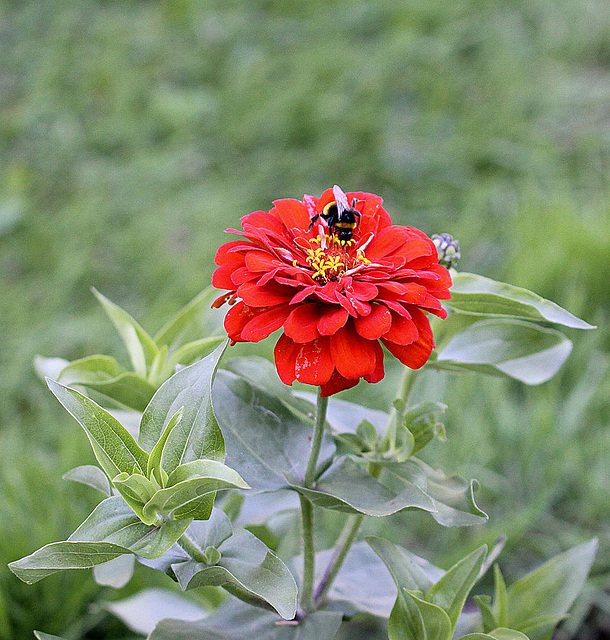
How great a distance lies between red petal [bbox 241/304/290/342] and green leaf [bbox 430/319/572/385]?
278 millimetres

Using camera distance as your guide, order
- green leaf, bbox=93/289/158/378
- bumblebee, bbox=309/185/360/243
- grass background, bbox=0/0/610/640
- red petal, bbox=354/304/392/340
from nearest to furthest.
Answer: red petal, bbox=354/304/392/340 < bumblebee, bbox=309/185/360/243 < green leaf, bbox=93/289/158/378 < grass background, bbox=0/0/610/640

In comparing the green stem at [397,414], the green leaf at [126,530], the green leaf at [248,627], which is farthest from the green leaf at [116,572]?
the green stem at [397,414]

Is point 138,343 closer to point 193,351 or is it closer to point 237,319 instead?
point 193,351

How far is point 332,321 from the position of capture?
0.52 metres

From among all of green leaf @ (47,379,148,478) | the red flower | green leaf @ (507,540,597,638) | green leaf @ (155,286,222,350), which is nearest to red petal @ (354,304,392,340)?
the red flower

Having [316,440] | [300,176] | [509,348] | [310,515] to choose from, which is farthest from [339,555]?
[300,176]

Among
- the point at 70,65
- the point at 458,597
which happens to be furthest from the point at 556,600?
the point at 70,65

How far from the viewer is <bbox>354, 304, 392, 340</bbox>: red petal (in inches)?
20.0

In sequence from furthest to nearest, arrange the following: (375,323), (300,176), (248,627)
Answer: (300,176)
(248,627)
(375,323)

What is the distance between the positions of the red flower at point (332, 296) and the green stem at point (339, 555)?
0.83ft

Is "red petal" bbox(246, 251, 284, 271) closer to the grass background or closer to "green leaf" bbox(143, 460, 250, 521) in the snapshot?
"green leaf" bbox(143, 460, 250, 521)

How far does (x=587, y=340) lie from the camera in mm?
1609

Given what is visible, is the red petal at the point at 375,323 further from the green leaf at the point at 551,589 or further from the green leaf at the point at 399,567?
the green leaf at the point at 551,589

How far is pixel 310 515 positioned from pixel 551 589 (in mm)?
325
